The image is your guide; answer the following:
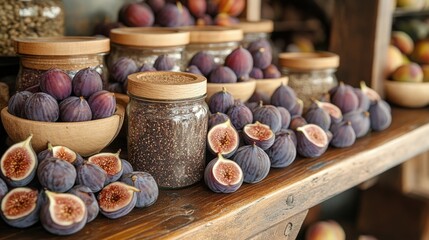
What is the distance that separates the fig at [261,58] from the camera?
1.60 metres

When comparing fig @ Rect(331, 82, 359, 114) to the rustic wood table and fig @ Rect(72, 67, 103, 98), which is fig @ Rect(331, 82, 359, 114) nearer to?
the rustic wood table

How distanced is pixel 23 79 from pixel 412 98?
1.56m

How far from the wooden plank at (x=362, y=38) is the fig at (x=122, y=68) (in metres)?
1.19

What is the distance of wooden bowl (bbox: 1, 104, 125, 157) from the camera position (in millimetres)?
1063

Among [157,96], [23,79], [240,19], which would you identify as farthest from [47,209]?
[240,19]

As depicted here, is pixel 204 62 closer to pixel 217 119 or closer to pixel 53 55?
pixel 217 119

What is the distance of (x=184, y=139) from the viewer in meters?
1.11

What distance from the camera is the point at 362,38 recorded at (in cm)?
219

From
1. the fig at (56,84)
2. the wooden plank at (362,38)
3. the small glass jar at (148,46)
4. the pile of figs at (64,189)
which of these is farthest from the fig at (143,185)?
the wooden plank at (362,38)

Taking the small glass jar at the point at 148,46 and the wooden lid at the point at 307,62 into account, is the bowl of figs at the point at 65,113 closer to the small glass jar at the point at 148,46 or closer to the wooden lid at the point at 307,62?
the small glass jar at the point at 148,46

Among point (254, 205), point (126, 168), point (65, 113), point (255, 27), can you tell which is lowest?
point (254, 205)

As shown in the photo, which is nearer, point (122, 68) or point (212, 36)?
point (122, 68)

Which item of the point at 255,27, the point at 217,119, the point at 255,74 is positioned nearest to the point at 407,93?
the point at 255,27

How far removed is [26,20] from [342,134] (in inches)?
38.7
